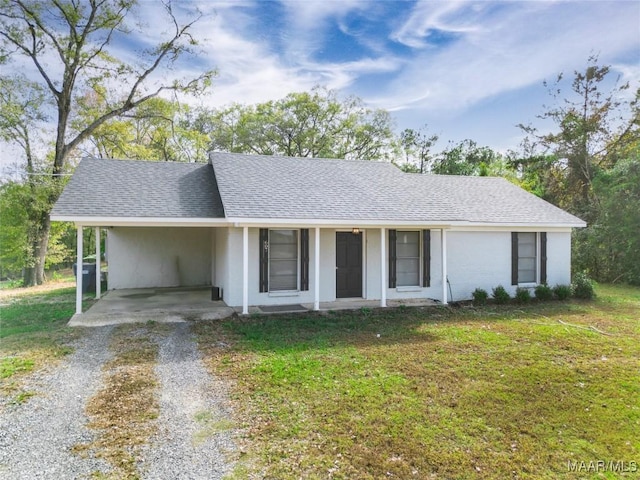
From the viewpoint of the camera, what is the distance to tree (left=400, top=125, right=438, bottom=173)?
95.1 feet

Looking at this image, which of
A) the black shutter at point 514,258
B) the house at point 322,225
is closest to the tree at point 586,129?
the house at point 322,225

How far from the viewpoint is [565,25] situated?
1020 cm

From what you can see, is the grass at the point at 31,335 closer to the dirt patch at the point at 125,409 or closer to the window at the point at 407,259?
the dirt patch at the point at 125,409

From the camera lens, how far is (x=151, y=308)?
9758mm

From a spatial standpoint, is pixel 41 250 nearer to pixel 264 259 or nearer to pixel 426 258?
pixel 264 259

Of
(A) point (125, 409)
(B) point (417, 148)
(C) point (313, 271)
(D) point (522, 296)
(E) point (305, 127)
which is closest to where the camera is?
(A) point (125, 409)

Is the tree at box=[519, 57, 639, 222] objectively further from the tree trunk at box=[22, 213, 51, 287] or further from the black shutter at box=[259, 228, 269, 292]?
the tree trunk at box=[22, 213, 51, 287]

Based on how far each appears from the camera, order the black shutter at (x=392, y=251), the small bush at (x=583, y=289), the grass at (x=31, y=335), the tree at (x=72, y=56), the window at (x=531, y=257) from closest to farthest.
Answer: the grass at (x=31, y=335) < the black shutter at (x=392, y=251) < the small bush at (x=583, y=289) < the window at (x=531, y=257) < the tree at (x=72, y=56)

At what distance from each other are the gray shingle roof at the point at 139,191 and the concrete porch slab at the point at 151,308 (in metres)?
2.24

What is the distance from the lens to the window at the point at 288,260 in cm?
1004

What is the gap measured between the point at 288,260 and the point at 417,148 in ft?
72.1

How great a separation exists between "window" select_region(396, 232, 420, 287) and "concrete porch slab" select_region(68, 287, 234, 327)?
4772mm


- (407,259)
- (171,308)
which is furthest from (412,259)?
(171,308)

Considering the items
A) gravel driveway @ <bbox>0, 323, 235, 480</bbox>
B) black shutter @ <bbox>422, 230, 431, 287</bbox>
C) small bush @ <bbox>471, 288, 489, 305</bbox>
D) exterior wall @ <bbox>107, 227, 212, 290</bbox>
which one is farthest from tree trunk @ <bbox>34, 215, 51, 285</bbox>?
small bush @ <bbox>471, 288, 489, 305</bbox>
